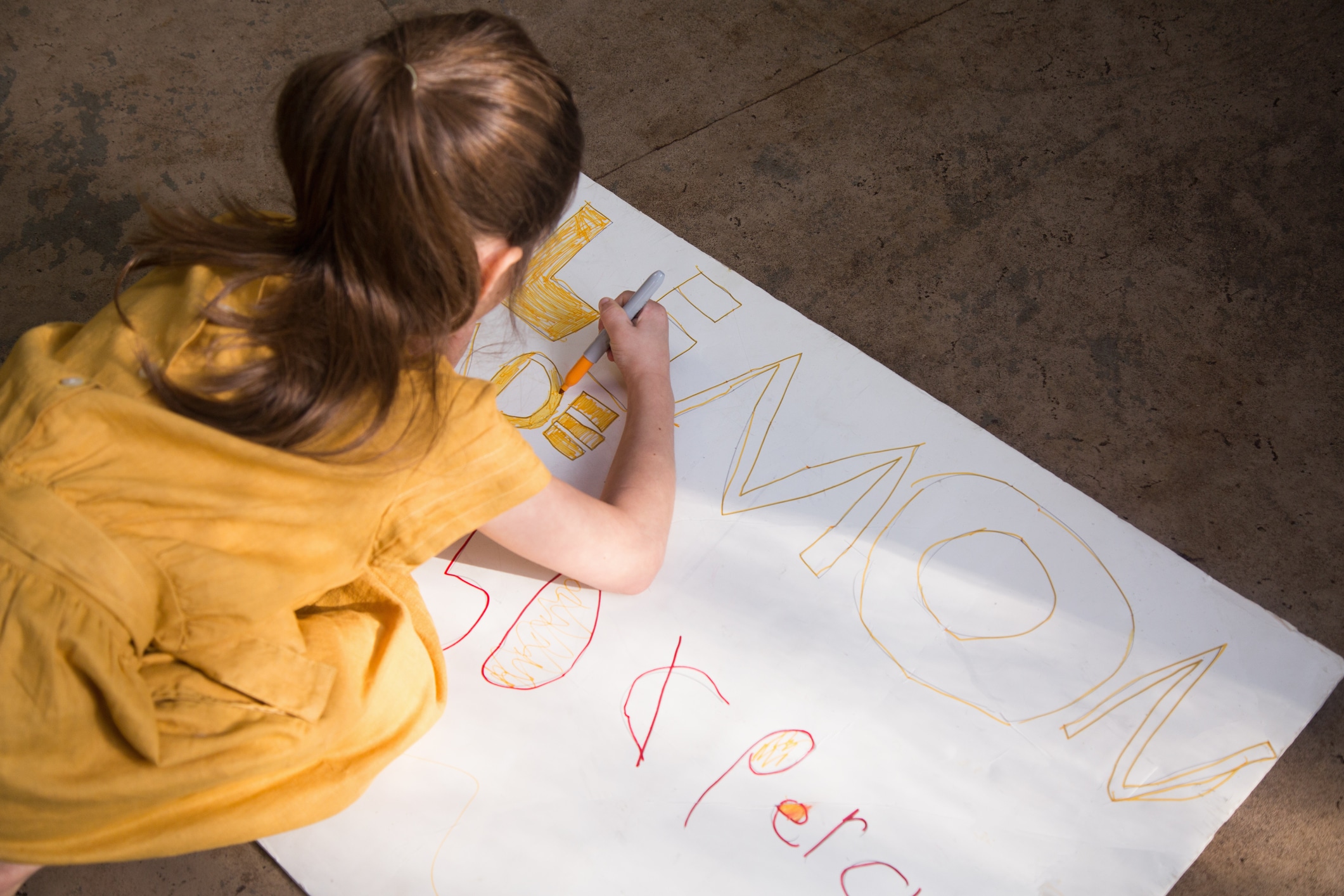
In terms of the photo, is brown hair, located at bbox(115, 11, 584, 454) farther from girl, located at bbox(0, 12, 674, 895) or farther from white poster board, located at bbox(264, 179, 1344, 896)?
white poster board, located at bbox(264, 179, 1344, 896)

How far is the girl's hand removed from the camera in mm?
815

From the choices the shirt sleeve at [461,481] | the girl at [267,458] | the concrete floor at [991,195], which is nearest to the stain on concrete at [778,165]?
the concrete floor at [991,195]

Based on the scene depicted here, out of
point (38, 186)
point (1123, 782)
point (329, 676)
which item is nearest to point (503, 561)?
point (329, 676)

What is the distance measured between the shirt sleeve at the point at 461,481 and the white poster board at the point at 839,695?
0.17m

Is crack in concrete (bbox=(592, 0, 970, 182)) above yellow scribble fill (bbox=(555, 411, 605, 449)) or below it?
above

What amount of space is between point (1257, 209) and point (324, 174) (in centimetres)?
106

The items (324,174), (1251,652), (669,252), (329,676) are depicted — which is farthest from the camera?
(669,252)

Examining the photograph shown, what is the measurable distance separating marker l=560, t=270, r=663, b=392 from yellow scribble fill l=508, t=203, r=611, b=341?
2.3 inches

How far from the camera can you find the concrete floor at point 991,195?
828 mm

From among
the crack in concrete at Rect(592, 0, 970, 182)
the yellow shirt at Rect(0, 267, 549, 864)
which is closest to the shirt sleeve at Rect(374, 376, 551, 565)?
the yellow shirt at Rect(0, 267, 549, 864)

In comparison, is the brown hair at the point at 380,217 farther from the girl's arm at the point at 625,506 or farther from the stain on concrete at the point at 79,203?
the stain on concrete at the point at 79,203

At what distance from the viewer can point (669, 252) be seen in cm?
93

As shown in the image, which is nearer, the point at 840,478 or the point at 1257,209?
the point at 840,478

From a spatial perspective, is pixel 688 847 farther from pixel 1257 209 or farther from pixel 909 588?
pixel 1257 209
